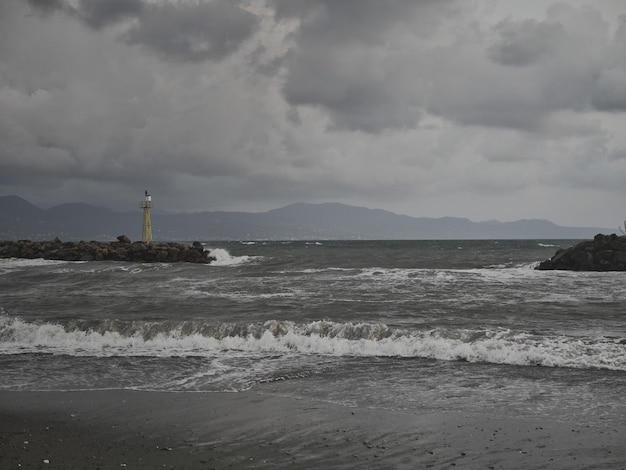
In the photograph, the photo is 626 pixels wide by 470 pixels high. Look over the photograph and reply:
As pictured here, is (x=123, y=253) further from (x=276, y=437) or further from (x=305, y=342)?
(x=276, y=437)

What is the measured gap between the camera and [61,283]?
104ft

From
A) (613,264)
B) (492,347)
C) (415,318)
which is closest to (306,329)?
(415,318)

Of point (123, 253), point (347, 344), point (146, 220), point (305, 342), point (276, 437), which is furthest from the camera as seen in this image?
point (146, 220)

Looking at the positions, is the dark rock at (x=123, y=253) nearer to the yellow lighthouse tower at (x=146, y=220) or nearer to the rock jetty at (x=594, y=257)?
the yellow lighthouse tower at (x=146, y=220)

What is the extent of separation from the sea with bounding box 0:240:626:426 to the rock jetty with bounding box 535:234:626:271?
11410 millimetres

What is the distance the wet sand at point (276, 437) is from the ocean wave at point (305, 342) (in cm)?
479

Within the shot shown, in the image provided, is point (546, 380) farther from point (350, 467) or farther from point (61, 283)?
point (61, 283)

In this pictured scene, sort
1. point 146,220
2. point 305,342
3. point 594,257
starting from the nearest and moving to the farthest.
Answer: point 305,342, point 594,257, point 146,220

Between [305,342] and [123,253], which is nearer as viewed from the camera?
[305,342]

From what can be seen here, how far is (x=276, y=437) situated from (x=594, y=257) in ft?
123

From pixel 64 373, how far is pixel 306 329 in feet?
21.8

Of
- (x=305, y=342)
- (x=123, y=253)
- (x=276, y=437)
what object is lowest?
(x=305, y=342)

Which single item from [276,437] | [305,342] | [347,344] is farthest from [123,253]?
[276,437]

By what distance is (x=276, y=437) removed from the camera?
7250mm
